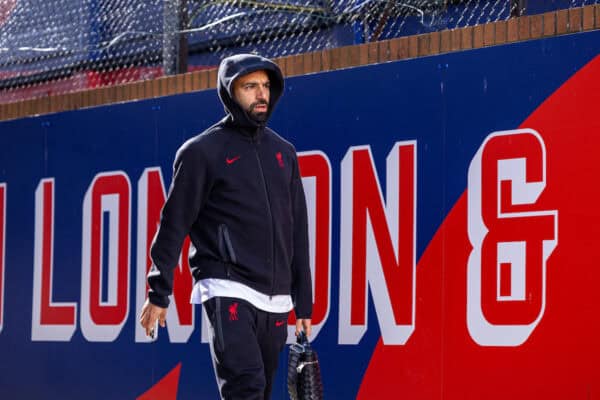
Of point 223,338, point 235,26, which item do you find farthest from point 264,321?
point 235,26

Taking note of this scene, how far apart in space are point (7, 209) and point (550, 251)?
526 cm

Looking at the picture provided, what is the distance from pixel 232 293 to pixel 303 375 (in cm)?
49

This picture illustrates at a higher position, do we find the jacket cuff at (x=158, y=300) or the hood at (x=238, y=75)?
the hood at (x=238, y=75)

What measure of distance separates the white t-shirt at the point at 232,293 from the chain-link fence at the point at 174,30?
2.64 m

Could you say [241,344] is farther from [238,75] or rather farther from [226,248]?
[238,75]

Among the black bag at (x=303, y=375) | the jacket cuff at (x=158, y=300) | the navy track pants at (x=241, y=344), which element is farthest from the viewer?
the black bag at (x=303, y=375)

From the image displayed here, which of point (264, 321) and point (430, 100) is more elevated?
point (430, 100)

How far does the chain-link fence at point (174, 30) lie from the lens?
322 inches

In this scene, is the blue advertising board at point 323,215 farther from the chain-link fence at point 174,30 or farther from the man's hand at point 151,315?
the man's hand at point 151,315

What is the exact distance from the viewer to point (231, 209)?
568 cm

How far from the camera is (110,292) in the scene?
950 cm

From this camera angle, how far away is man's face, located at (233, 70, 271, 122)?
5734 millimetres

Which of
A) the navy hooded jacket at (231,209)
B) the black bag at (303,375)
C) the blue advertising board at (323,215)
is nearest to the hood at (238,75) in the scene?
the navy hooded jacket at (231,209)

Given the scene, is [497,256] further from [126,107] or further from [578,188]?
[126,107]
